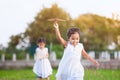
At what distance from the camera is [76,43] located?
629cm

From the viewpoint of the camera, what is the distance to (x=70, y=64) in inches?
249

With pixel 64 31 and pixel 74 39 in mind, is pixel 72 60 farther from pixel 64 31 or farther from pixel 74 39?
pixel 64 31

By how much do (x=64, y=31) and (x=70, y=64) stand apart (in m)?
12.5

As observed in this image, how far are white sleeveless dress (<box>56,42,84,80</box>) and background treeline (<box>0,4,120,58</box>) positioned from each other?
483 inches

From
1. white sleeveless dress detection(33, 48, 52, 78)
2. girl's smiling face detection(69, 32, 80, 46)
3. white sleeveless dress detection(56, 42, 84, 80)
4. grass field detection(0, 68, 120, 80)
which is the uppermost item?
girl's smiling face detection(69, 32, 80, 46)

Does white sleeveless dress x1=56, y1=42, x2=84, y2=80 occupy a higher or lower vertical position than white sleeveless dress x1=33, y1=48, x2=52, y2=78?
higher

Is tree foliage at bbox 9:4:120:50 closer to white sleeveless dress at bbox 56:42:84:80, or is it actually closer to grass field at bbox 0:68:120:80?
grass field at bbox 0:68:120:80

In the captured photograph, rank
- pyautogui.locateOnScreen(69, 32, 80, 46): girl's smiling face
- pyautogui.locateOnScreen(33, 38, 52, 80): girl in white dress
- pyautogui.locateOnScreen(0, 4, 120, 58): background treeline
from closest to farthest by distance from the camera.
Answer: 1. pyautogui.locateOnScreen(69, 32, 80, 46): girl's smiling face
2. pyautogui.locateOnScreen(33, 38, 52, 80): girl in white dress
3. pyautogui.locateOnScreen(0, 4, 120, 58): background treeline

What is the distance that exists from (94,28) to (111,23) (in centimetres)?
214

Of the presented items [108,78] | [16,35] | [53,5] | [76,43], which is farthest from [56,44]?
[76,43]

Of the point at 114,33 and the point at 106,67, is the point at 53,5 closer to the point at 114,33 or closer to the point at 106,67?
the point at 114,33

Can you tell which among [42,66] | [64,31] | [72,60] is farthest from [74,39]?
[64,31]

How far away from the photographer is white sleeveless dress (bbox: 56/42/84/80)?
6255 millimetres

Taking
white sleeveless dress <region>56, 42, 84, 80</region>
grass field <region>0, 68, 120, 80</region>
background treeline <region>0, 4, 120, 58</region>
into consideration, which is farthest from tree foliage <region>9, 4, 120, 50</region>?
white sleeveless dress <region>56, 42, 84, 80</region>
